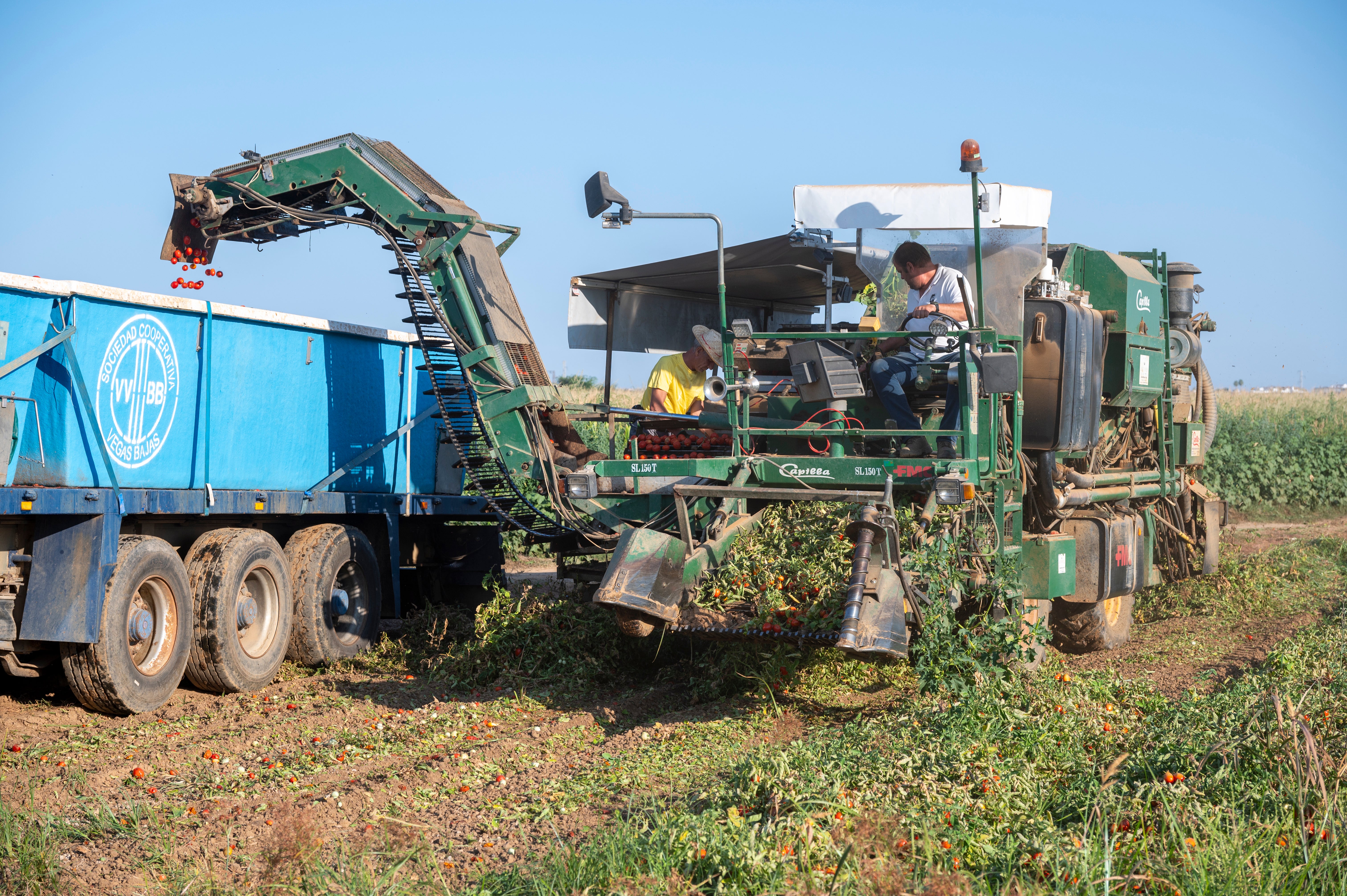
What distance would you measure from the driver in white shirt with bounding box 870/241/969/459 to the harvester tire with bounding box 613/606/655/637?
6.54 feet

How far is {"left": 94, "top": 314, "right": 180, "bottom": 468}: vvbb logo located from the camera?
7039 mm

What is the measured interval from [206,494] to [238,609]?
2.62ft

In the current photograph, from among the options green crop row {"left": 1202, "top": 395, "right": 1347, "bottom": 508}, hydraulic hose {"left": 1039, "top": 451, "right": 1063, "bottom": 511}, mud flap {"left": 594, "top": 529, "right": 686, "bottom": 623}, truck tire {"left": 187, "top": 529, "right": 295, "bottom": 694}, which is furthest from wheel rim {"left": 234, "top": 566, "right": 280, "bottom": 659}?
green crop row {"left": 1202, "top": 395, "right": 1347, "bottom": 508}

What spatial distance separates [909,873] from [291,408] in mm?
6329

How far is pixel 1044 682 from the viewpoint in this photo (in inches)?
245

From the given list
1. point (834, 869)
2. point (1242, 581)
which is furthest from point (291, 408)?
point (1242, 581)

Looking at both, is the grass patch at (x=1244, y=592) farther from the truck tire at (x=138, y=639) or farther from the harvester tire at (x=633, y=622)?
the truck tire at (x=138, y=639)

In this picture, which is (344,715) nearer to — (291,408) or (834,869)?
(291,408)

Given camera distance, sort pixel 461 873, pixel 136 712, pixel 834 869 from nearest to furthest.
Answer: pixel 834 869
pixel 461 873
pixel 136 712

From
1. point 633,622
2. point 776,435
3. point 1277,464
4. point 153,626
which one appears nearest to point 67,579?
point 153,626

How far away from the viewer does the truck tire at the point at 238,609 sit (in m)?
7.51

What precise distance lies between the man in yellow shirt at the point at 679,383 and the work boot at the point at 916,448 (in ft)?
8.41

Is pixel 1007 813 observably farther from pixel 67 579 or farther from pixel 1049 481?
pixel 67 579

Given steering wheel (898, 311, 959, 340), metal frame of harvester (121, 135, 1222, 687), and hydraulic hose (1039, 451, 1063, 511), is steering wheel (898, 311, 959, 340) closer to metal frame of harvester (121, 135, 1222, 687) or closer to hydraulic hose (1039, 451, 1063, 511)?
metal frame of harvester (121, 135, 1222, 687)
